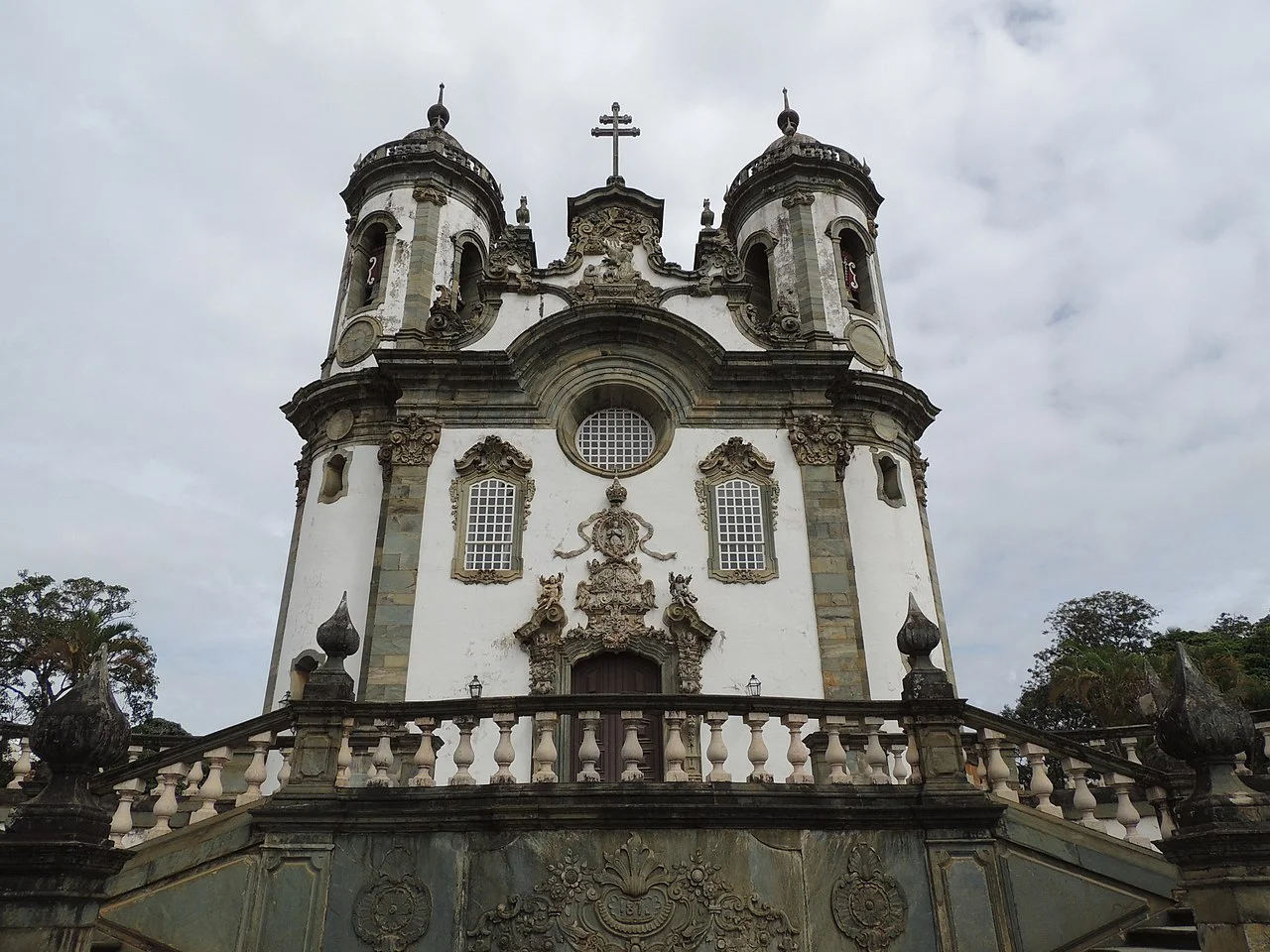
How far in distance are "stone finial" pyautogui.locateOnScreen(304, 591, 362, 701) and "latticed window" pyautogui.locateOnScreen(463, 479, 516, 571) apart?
5.84 meters

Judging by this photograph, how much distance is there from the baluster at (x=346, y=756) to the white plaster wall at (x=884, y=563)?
8.50m

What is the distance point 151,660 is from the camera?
32.9 m

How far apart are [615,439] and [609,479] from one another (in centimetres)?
108

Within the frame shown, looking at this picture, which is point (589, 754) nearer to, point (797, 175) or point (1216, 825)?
point (1216, 825)

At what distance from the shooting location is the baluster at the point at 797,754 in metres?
7.39

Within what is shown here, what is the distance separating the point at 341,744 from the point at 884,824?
4.81 m

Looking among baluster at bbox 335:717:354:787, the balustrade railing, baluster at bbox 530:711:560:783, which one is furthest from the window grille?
baluster at bbox 335:717:354:787

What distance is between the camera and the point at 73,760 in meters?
5.98

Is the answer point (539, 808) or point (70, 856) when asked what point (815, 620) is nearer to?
point (539, 808)

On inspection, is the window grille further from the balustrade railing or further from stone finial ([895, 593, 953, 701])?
stone finial ([895, 593, 953, 701])

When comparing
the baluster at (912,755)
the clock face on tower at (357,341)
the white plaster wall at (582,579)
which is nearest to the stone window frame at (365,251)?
the clock face on tower at (357,341)

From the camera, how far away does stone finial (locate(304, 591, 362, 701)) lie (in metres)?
7.71

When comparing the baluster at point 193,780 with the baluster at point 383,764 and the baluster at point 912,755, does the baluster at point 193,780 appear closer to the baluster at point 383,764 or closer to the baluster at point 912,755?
the baluster at point 383,764

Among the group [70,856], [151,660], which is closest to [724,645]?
[70,856]
